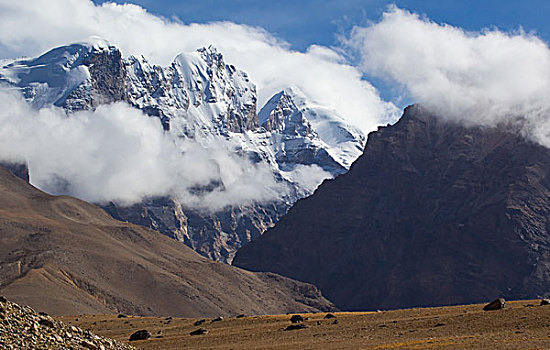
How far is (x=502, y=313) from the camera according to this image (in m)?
62.3

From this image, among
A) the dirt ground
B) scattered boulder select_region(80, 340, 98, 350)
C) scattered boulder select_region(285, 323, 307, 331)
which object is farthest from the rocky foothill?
scattered boulder select_region(285, 323, 307, 331)

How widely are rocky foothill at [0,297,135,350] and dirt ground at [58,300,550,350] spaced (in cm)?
2076

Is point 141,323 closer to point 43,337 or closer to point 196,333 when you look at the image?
point 196,333

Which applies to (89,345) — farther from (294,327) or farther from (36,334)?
(294,327)

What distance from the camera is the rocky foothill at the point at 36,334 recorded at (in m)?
34.7

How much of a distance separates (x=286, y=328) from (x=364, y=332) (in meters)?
13.0

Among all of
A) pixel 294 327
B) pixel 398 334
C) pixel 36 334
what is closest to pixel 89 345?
pixel 36 334

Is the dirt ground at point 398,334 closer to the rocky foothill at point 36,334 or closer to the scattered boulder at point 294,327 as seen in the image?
the scattered boulder at point 294,327

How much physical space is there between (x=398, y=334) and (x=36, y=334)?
31547 mm

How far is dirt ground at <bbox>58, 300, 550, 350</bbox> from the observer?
49.5m

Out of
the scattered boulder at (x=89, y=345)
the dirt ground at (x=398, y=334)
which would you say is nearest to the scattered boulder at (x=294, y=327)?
the dirt ground at (x=398, y=334)

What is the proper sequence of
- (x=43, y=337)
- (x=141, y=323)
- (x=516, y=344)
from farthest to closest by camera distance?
1. (x=141, y=323)
2. (x=516, y=344)
3. (x=43, y=337)

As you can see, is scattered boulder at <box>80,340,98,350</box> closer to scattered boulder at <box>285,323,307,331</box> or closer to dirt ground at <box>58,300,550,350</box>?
dirt ground at <box>58,300,550,350</box>

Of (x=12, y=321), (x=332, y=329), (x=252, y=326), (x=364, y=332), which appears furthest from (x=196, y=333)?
(x=12, y=321)
